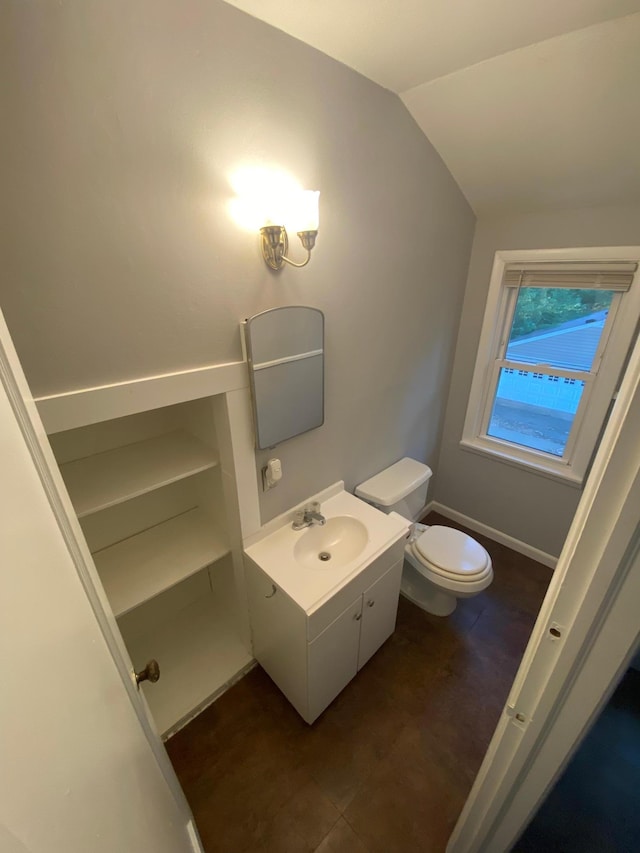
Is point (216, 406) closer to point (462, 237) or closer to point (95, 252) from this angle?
point (95, 252)

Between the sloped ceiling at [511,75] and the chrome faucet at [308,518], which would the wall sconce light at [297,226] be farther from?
the chrome faucet at [308,518]

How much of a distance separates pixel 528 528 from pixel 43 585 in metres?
2.66

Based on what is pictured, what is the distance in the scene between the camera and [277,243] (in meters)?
1.12

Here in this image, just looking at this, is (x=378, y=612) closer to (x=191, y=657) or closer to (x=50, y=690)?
(x=191, y=657)

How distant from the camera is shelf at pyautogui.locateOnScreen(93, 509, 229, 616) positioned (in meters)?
1.32

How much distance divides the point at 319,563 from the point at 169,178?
150 centimetres

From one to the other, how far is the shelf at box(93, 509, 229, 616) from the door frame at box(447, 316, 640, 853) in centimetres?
115

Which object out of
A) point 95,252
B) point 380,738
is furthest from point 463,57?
point 380,738

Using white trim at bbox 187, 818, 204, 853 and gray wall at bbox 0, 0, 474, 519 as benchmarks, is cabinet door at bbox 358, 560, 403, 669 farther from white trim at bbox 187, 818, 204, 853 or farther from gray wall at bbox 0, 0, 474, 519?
white trim at bbox 187, 818, 204, 853

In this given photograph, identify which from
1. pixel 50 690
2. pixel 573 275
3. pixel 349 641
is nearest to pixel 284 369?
Answer: pixel 50 690

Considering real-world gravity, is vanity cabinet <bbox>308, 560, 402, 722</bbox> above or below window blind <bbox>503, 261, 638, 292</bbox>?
below

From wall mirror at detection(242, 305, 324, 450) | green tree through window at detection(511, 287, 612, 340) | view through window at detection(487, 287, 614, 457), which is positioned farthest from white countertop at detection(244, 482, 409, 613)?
green tree through window at detection(511, 287, 612, 340)

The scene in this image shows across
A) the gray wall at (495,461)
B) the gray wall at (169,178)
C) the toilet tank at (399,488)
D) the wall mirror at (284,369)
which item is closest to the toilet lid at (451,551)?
the toilet tank at (399,488)

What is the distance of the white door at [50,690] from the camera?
35 centimetres
